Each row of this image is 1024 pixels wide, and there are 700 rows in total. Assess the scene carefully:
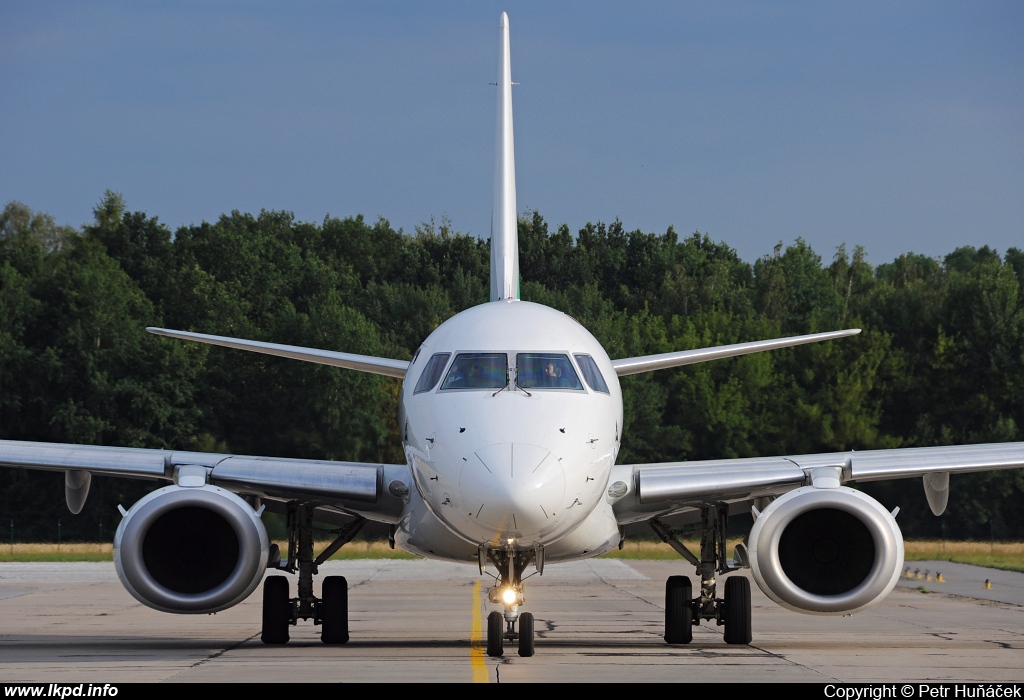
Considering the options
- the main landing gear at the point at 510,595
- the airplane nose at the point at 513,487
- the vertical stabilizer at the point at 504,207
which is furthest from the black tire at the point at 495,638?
the vertical stabilizer at the point at 504,207

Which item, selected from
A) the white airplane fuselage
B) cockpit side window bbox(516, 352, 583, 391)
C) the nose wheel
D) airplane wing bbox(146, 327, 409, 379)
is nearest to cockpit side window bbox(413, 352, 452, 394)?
the white airplane fuselage

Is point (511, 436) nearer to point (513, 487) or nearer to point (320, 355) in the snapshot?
point (513, 487)

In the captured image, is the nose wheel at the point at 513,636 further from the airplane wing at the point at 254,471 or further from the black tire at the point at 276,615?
the black tire at the point at 276,615

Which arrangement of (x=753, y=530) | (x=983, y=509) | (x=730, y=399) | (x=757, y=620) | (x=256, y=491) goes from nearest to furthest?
1. (x=753, y=530)
2. (x=256, y=491)
3. (x=757, y=620)
4. (x=983, y=509)
5. (x=730, y=399)

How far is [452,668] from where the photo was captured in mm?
12305

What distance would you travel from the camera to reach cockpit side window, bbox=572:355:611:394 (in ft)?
44.0

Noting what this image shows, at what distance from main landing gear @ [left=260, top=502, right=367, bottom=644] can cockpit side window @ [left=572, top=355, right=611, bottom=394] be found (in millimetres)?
3804

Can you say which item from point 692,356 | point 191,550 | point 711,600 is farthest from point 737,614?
point 191,550

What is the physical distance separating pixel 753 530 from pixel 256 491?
5.22 m

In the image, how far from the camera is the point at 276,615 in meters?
15.3

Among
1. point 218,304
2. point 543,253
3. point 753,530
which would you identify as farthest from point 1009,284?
point 753,530

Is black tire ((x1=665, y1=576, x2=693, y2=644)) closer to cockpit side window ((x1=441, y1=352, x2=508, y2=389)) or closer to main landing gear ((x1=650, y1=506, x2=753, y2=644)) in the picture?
main landing gear ((x1=650, y1=506, x2=753, y2=644))

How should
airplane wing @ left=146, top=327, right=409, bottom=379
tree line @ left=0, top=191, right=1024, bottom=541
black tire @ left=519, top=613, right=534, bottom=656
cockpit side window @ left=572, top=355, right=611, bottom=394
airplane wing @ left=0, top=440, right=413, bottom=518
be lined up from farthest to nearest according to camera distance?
1. tree line @ left=0, top=191, right=1024, bottom=541
2. airplane wing @ left=146, top=327, right=409, bottom=379
3. airplane wing @ left=0, top=440, right=413, bottom=518
4. cockpit side window @ left=572, top=355, right=611, bottom=394
5. black tire @ left=519, top=613, right=534, bottom=656
